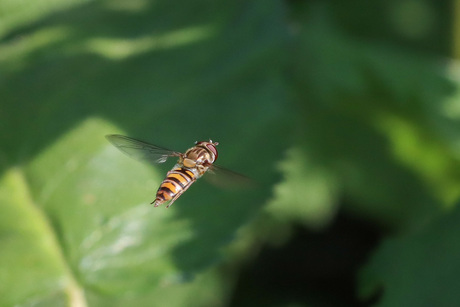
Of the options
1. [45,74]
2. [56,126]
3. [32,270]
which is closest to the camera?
[32,270]

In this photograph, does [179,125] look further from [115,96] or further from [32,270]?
[32,270]

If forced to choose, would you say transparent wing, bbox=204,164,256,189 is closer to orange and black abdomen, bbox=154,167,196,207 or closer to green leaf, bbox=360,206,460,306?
orange and black abdomen, bbox=154,167,196,207

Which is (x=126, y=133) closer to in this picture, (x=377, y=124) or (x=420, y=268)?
(x=420, y=268)

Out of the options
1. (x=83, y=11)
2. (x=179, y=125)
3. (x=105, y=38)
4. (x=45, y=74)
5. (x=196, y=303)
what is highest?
(x=83, y=11)

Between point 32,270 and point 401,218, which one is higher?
point 401,218

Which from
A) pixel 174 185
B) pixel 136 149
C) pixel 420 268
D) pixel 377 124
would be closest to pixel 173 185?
pixel 174 185

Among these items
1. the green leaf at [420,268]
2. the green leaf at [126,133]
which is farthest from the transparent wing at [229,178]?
the green leaf at [420,268]

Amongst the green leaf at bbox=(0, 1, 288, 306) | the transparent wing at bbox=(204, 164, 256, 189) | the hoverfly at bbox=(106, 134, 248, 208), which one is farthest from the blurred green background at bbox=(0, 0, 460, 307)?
the transparent wing at bbox=(204, 164, 256, 189)

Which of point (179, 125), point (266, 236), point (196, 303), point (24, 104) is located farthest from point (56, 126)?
point (266, 236)
